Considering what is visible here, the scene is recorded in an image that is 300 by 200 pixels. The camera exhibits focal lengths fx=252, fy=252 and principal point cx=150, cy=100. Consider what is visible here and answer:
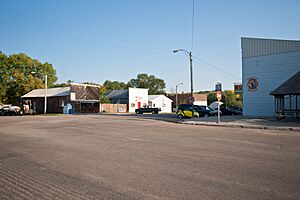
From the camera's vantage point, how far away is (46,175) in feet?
19.2

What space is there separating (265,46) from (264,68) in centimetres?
268

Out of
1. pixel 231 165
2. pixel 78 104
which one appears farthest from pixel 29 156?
pixel 78 104

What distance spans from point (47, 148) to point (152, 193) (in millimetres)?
6353

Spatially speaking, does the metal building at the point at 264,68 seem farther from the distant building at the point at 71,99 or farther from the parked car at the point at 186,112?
the distant building at the point at 71,99

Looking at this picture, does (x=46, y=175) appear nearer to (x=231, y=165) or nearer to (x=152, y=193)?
(x=152, y=193)

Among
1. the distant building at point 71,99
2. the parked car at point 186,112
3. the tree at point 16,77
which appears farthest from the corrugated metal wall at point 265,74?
the tree at point 16,77

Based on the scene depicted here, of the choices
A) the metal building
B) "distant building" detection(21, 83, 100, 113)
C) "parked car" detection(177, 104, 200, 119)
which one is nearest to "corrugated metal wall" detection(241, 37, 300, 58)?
the metal building

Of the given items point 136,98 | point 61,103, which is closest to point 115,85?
point 136,98

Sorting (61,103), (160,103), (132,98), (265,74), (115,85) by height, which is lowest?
(61,103)

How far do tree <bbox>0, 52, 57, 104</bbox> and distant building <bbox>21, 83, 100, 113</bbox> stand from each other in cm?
566

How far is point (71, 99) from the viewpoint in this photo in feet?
168

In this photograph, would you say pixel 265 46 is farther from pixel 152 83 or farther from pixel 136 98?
pixel 152 83

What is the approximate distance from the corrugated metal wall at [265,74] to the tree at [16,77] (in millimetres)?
53567

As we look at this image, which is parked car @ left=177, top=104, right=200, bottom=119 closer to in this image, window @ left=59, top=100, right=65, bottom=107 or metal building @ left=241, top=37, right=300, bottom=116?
metal building @ left=241, top=37, right=300, bottom=116
